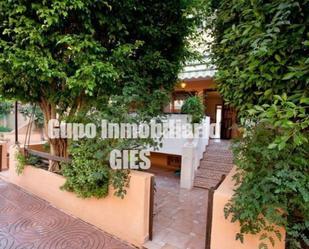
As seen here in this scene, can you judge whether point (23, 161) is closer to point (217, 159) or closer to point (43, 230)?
point (43, 230)

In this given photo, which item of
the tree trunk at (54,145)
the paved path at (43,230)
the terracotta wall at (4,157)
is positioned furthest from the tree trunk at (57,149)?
the terracotta wall at (4,157)

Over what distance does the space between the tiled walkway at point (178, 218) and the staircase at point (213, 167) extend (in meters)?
0.49

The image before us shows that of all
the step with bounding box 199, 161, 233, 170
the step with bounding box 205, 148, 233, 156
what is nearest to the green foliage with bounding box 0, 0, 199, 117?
the step with bounding box 199, 161, 233, 170

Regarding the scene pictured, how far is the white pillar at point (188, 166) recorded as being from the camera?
699 cm

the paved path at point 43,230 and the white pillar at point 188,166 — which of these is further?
the white pillar at point 188,166

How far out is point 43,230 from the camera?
4012 millimetres

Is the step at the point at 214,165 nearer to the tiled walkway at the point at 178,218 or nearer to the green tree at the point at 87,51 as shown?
the tiled walkway at the point at 178,218

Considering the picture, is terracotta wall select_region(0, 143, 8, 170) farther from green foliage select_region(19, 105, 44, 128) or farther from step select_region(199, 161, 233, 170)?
A: step select_region(199, 161, 233, 170)

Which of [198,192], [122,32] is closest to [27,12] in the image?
[122,32]

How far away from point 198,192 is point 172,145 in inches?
76.6

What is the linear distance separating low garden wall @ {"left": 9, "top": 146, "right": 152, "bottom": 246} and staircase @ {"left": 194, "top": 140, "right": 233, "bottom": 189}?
12.5ft

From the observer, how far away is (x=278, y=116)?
6.40 feet

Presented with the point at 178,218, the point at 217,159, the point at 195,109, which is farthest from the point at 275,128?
the point at 217,159

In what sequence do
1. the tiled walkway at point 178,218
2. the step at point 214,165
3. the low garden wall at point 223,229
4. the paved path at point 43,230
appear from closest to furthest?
the low garden wall at point 223,229, the paved path at point 43,230, the tiled walkway at point 178,218, the step at point 214,165
